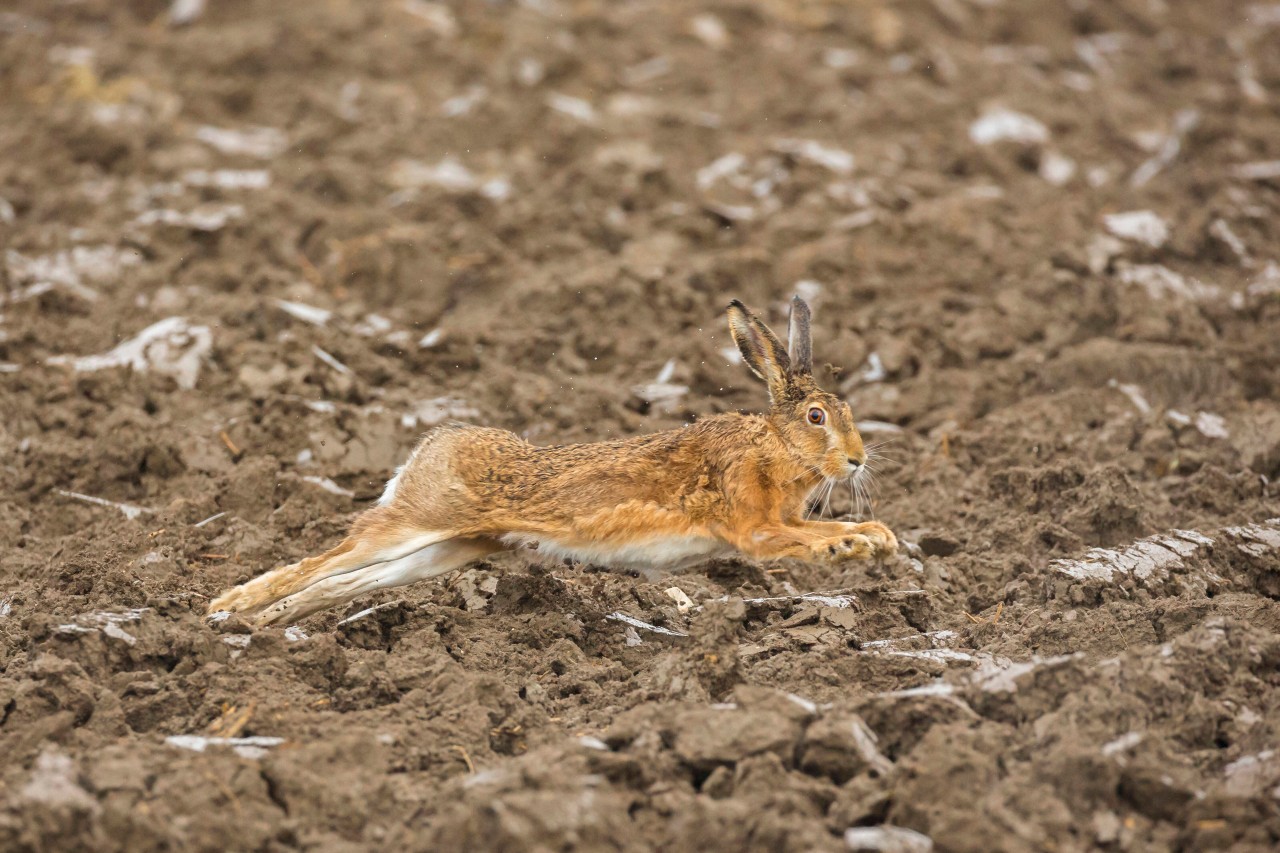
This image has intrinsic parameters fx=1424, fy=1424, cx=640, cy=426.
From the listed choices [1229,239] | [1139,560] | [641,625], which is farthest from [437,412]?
[1229,239]

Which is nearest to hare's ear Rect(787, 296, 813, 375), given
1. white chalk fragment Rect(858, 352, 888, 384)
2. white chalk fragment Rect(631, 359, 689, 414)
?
white chalk fragment Rect(631, 359, 689, 414)

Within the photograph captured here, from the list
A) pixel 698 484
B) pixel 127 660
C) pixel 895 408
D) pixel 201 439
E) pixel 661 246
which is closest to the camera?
pixel 127 660

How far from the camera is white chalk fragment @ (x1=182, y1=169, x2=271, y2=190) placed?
458 inches

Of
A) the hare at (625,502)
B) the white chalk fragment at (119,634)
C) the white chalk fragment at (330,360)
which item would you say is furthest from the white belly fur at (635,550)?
the white chalk fragment at (330,360)

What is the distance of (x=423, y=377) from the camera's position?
8953 mm

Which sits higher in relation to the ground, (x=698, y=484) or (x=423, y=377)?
(x=698, y=484)

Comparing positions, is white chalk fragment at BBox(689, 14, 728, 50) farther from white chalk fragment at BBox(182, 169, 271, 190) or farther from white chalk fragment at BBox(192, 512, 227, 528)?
white chalk fragment at BBox(192, 512, 227, 528)

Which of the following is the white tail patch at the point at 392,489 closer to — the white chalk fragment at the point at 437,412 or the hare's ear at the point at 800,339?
the white chalk fragment at the point at 437,412

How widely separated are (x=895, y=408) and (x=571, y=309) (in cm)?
235

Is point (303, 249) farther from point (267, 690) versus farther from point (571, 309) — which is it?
point (267, 690)

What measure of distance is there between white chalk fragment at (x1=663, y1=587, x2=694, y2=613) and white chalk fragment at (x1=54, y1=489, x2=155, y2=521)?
281 centimetres

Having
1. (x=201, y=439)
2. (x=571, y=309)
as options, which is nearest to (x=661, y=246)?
(x=571, y=309)

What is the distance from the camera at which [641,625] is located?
6.59 metres

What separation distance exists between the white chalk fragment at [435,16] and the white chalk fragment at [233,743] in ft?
35.4
